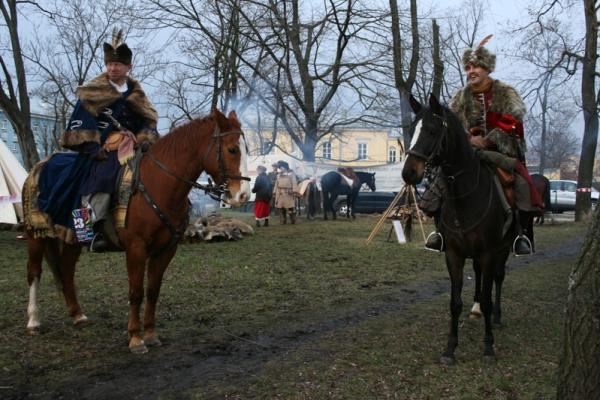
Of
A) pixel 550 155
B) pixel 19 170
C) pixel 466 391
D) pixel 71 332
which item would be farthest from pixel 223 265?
pixel 550 155

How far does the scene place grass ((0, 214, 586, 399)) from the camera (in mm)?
4137

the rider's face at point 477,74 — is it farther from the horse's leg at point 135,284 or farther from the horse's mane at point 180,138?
the horse's leg at point 135,284

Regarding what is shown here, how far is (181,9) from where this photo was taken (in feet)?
68.5

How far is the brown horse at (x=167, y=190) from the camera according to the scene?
15.7 ft

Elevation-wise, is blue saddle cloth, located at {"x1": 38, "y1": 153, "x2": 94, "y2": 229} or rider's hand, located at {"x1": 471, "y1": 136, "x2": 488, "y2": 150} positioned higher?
rider's hand, located at {"x1": 471, "y1": 136, "x2": 488, "y2": 150}

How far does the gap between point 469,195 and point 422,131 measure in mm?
915

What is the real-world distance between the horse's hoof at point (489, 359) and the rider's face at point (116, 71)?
4352 mm

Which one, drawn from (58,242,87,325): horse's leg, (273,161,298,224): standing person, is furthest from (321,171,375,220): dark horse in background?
(58,242,87,325): horse's leg

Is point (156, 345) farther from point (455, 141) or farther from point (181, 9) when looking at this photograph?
point (181, 9)

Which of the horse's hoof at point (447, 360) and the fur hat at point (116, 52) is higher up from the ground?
the fur hat at point (116, 52)

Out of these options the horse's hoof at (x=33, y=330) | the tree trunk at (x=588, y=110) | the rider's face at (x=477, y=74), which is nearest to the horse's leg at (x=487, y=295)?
the rider's face at (x=477, y=74)

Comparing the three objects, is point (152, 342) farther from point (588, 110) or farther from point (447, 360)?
point (588, 110)

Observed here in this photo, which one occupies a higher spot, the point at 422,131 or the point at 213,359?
the point at 422,131

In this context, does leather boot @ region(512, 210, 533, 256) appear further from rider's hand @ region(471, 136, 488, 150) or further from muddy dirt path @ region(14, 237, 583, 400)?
muddy dirt path @ region(14, 237, 583, 400)
